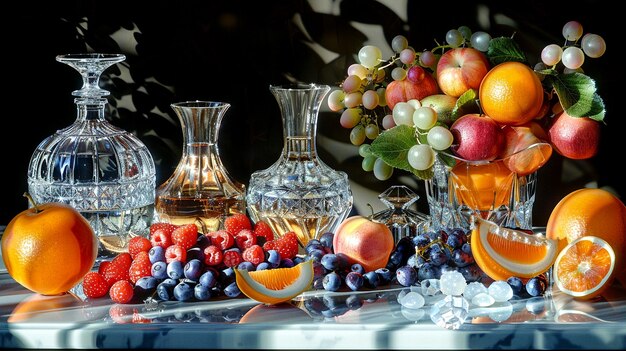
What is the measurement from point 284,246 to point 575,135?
0.53 m

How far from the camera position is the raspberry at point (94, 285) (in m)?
1.54

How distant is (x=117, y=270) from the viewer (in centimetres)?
156

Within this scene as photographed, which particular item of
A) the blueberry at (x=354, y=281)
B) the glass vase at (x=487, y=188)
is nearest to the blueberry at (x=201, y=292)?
the blueberry at (x=354, y=281)

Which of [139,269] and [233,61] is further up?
[233,61]

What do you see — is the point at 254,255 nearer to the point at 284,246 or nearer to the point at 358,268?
the point at 284,246

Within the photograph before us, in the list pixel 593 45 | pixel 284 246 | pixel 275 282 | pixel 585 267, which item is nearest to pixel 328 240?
pixel 284 246

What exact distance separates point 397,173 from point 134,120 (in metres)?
0.58

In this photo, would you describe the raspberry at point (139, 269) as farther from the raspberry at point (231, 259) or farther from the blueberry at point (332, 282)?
the blueberry at point (332, 282)

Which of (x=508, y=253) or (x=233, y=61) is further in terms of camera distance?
(x=233, y=61)

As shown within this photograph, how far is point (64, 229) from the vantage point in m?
1.52

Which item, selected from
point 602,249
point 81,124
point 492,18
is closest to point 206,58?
point 81,124

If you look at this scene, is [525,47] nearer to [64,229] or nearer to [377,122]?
[377,122]

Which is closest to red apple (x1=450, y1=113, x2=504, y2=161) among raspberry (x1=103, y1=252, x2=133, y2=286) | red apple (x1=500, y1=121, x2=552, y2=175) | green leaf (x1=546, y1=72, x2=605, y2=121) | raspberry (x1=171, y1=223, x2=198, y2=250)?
red apple (x1=500, y1=121, x2=552, y2=175)

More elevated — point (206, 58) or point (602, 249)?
point (206, 58)
